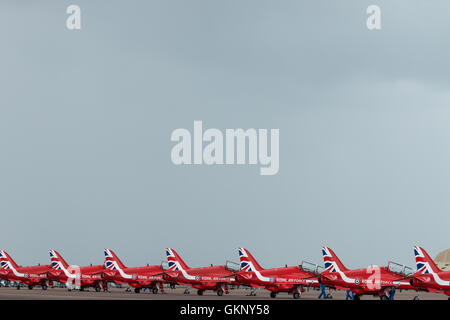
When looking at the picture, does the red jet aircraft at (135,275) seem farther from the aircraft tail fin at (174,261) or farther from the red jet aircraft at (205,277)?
the red jet aircraft at (205,277)

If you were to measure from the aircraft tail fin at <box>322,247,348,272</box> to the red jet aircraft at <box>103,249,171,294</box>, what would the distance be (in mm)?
21396

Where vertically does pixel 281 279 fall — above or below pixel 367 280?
below

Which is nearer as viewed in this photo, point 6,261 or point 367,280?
point 367,280

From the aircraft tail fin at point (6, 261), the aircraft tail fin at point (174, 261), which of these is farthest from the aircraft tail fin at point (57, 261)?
the aircraft tail fin at point (174, 261)

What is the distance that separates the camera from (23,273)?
94062 mm

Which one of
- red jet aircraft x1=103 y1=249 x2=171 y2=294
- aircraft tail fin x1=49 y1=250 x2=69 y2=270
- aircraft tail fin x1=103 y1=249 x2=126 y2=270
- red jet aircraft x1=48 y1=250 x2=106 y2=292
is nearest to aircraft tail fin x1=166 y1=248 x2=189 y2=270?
red jet aircraft x1=103 y1=249 x2=171 y2=294

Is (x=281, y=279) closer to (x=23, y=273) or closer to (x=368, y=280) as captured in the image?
(x=368, y=280)

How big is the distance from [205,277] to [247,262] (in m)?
5.58

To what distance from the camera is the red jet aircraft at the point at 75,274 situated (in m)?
87.0

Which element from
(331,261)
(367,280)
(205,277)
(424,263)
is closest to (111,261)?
(205,277)
